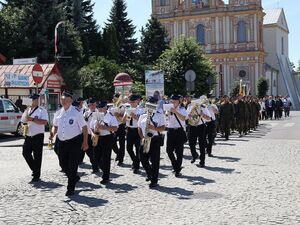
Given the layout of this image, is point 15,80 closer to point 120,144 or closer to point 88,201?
point 120,144

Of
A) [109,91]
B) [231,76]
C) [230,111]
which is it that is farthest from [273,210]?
[231,76]

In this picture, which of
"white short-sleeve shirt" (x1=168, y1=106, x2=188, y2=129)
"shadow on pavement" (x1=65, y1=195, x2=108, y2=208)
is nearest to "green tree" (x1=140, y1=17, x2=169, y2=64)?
"white short-sleeve shirt" (x1=168, y1=106, x2=188, y2=129)

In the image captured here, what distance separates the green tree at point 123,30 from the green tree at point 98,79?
1626 cm

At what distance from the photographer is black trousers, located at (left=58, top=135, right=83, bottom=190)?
974cm

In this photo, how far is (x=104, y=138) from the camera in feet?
37.4

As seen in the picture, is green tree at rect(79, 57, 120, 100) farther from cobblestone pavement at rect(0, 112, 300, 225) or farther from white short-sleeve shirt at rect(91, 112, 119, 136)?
white short-sleeve shirt at rect(91, 112, 119, 136)

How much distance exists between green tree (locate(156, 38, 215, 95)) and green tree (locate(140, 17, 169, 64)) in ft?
59.0

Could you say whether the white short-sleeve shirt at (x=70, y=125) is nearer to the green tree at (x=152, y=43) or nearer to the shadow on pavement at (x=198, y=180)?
the shadow on pavement at (x=198, y=180)

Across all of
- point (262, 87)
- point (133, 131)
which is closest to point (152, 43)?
point (262, 87)

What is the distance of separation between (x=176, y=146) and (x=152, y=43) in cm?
4923

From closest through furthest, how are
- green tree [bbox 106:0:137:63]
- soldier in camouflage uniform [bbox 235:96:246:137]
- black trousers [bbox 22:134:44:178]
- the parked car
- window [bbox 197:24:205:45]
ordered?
black trousers [bbox 22:134:44:178] → the parked car → soldier in camouflage uniform [bbox 235:96:246:137] → green tree [bbox 106:0:137:63] → window [bbox 197:24:205:45]

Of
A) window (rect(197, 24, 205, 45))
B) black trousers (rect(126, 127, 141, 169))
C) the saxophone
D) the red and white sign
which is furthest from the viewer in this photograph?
window (rect(197, 24, 205, 45))

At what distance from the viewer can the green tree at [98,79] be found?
4044 centimetres

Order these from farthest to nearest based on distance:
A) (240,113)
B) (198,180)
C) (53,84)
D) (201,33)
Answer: (201,33)
(53,84)
(240,113)
(198,180)
